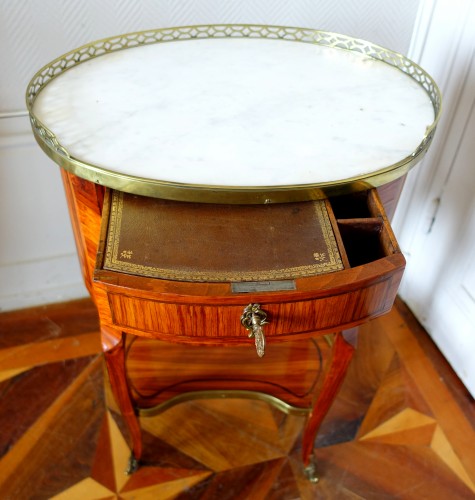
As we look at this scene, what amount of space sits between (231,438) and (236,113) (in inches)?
20.4

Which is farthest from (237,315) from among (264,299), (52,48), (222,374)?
(52,48)

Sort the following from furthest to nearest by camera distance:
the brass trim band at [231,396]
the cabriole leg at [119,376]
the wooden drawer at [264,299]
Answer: the brass trim band at [231,396], the cabriole leg at [119,376], the wooden drawer at [264,299]

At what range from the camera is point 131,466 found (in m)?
0.78

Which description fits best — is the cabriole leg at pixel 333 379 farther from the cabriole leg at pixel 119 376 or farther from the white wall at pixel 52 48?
the white wall at pixel 52 48

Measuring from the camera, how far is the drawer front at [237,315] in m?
0.45

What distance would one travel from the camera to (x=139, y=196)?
0.53 metres

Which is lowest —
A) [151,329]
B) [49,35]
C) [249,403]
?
[249,403]

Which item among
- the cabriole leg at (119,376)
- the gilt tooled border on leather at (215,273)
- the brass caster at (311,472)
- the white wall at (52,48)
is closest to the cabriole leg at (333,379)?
the brass caster at (311,472)

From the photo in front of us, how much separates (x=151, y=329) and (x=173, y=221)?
0.11 metres

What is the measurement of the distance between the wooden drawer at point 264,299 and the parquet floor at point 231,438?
39 cm

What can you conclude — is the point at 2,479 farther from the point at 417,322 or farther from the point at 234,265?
the point at 417,322

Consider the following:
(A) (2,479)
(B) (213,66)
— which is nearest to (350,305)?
(B) (213,66)
